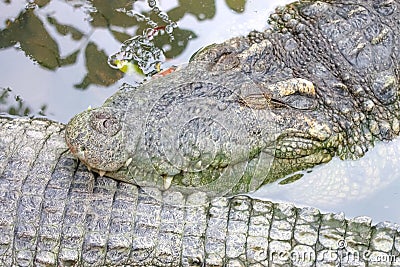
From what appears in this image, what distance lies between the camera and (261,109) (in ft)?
12.2

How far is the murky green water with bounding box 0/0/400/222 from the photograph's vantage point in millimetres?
4168

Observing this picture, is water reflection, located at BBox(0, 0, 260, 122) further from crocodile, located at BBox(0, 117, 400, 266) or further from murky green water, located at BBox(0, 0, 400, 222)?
crocodile, located at BBox(0, 117, 400, 266)

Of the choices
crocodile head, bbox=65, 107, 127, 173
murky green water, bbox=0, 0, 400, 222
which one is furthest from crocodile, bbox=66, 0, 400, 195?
murky green water, bbox=0, 0, 400, 222

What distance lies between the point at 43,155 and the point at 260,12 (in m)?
2.04

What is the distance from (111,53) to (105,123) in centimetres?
122

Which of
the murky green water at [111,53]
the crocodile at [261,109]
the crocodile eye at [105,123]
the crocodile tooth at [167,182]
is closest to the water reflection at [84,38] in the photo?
the murky green water at [111,53]

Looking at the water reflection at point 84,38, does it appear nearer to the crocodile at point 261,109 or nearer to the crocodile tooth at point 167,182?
the crocodile at point 261,109

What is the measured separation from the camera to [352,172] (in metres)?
4.14

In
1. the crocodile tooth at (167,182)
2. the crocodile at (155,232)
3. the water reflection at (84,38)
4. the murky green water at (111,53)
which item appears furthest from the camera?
the water reflection at (84,38)

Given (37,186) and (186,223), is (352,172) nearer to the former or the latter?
(186,223)

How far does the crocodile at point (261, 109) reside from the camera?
3.46 meters

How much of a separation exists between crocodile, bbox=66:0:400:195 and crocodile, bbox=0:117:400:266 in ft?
0.72

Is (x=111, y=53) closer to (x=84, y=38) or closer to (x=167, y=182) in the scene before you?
(x=84, y=38)


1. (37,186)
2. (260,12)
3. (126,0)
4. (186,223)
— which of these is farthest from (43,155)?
(260,12)
